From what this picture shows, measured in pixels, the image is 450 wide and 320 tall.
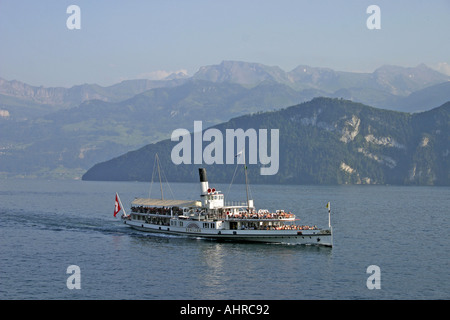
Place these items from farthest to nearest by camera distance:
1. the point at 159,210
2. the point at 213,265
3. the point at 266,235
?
the point at 159,210, the point at 266,235, the point at 213,265

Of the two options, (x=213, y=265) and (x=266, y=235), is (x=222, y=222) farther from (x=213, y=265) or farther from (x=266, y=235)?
(x=213, y=265)

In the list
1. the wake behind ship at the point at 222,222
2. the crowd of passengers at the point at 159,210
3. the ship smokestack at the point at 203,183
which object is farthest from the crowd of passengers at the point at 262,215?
the crowd of passengers at the point at 159,210

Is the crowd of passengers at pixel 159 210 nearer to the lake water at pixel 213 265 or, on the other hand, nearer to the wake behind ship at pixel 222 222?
the wake behind ship at pixel 222 222

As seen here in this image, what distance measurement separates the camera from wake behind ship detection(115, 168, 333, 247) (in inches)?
3861

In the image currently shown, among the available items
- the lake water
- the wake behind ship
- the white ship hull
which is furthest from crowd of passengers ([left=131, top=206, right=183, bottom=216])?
the lake water

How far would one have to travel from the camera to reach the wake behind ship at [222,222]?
98062 millimetres

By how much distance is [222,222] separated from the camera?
105 metres

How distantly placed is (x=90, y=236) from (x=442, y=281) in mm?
66029

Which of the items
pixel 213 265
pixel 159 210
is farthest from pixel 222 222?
pixel 213 265

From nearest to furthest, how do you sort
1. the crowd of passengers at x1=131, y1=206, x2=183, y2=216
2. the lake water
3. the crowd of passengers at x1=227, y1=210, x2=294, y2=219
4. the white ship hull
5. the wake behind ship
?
the lake water, the white ship hull, the wake behind ship, the crowd of passengers at x1=227, y1=210, x2=294, y2=219, the crowd of passengers at x1=131, y1=206, x2=183, y2=216

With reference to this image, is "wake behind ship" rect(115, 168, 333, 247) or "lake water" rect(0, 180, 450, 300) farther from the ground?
"wake behind ship" rect(115, 168, 333, 247)

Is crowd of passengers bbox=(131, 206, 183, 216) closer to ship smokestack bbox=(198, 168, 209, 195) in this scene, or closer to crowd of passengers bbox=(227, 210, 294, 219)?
ship smokestack bbox=(198, 168, 209, 195)

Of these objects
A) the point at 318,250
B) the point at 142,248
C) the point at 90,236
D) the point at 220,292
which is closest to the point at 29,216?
the point at 90,236
